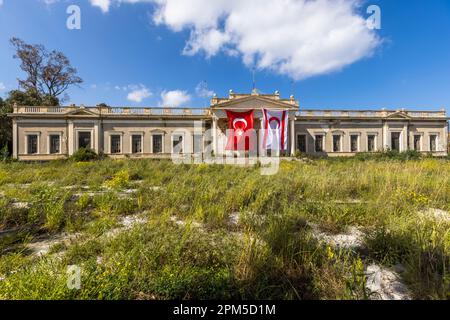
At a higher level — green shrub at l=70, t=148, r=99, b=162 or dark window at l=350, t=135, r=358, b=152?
dark window at l=350, t=135, r=358, b=152

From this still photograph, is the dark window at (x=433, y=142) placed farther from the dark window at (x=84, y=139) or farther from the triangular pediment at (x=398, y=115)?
the dark window at (x=84, y=139)

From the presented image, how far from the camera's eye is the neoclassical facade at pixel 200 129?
2156 cm

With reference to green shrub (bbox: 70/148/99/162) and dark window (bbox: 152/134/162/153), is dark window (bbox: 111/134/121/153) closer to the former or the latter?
green shrub (bbox: 70/148/99/162)

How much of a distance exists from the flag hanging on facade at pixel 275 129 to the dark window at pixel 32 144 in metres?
24.9

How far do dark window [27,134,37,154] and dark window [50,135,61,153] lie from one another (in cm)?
160

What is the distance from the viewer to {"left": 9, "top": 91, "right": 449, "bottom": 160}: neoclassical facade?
21.6 m

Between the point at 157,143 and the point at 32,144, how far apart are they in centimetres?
1330

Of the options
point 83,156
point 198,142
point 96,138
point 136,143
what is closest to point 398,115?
point 198,142

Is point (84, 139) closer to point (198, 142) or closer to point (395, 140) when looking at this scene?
point (198, 142)

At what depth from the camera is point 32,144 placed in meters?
21.5

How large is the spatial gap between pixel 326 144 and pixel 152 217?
2592 centimetres

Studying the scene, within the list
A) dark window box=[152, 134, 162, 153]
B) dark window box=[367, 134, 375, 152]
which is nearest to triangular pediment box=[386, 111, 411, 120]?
dark window box=[367, 134, 375, 152]

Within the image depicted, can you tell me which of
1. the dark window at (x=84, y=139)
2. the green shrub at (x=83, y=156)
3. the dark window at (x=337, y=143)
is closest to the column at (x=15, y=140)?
the dark window at (x=84, y=139)
